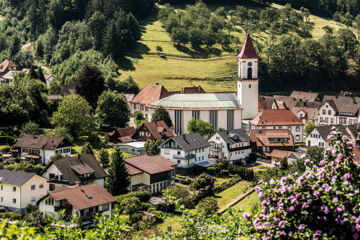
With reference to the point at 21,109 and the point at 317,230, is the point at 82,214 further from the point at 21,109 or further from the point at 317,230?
the point at 317,230

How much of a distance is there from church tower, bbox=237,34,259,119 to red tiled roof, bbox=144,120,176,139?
733 inches

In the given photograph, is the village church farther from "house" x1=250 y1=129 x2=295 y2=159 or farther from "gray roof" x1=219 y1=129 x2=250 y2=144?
"gray roof" x1=219 y1=129 x2=250 y2=144

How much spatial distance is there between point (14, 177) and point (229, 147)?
86.5 ft

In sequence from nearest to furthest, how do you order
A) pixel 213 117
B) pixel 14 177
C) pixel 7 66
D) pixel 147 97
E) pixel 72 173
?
1. pixel 14 177
2. pixel 72 173
3. pixel 213 117
4. pixel 147 97
5. pixel 7 66

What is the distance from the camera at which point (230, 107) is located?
77.5 metres

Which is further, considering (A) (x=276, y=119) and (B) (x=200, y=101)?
(B) (x=200, y=101)

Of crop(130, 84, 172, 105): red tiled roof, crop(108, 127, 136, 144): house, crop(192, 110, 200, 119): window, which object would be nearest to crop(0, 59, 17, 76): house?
crop(130, 84, 172, 105): red tiled roof

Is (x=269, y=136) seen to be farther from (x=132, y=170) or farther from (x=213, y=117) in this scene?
(x=132, y=170)

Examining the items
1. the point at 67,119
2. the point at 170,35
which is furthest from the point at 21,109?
the point at 170,35

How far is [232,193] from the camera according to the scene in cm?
5406

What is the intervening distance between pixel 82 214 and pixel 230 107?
3908 centimetres

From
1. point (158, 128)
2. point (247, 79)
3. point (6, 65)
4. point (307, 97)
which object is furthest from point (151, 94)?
point (6, 65)

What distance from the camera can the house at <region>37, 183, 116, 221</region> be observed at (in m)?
42.2

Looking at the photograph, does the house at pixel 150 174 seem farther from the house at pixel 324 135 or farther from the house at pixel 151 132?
the house at pixel 324 135
